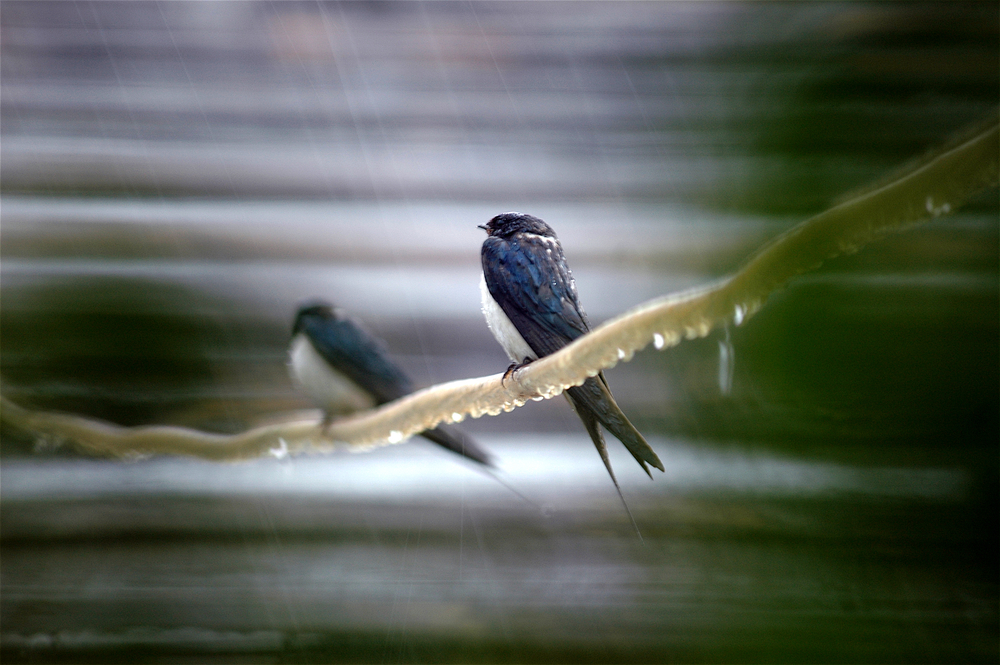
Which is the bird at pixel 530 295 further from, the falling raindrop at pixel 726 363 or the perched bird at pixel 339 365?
the perched bird at pixel 339 365

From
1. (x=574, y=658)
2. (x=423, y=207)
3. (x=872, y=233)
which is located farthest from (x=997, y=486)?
(x=574, y=658)

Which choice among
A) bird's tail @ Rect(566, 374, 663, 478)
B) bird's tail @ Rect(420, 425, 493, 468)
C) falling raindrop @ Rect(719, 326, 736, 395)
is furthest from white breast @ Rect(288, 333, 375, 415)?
falling raindrop @ Rect(719, 326, 736, 395)

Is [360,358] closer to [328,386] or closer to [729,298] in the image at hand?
[328,386]

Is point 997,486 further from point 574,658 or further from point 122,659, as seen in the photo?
point 122,659

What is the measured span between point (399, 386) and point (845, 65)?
765 mm

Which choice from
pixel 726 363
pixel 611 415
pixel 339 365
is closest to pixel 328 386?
pixel 339 365

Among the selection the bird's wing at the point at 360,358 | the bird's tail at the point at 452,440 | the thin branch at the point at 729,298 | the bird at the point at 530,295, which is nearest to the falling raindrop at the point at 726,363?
the thin branch at the point at 729,298

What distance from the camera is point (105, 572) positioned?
122 cm

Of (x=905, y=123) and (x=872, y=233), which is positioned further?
(x=905, y=123)

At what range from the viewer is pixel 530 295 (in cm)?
55

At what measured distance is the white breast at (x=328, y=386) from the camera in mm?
1017

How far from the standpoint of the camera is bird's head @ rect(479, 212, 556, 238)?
1.94 feet

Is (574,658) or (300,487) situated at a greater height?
(300,487)

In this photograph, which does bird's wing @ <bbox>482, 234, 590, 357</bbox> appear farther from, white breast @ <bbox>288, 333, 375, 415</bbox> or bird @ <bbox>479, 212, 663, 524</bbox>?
white breast @ <bbox>288, 333, 375, 415</bbox>
